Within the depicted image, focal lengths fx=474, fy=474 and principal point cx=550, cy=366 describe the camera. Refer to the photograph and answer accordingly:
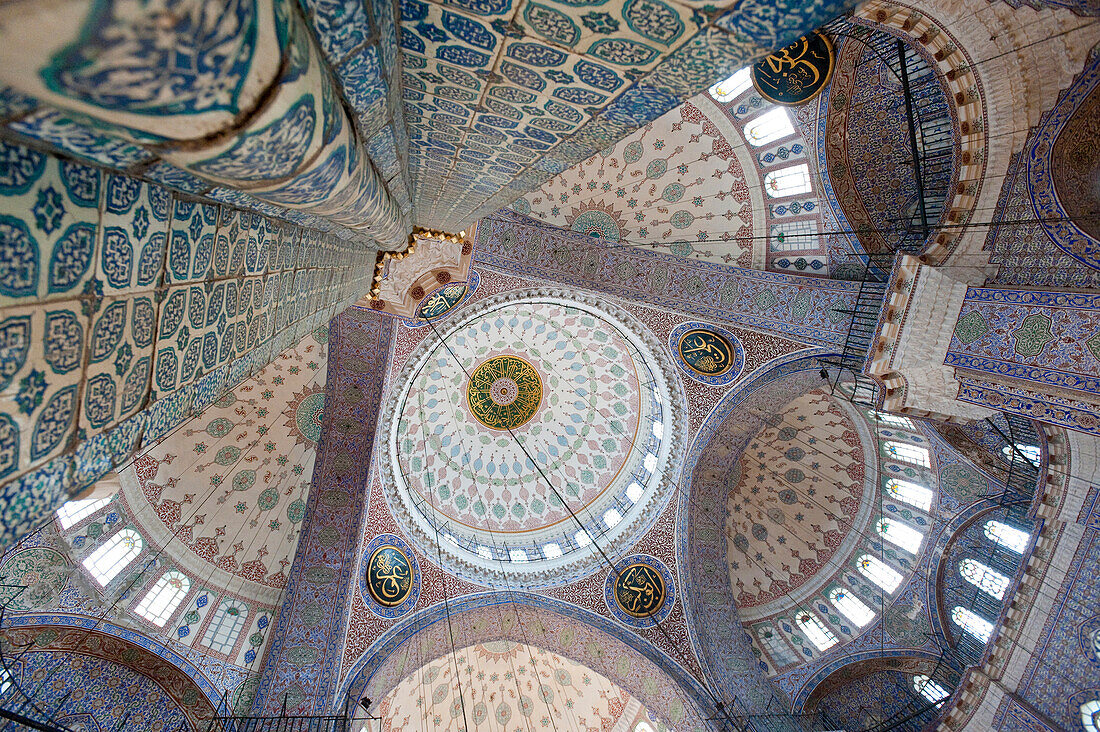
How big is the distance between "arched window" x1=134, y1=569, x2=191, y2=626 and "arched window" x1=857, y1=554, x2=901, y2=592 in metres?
12.2

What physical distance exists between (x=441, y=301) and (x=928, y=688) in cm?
1117

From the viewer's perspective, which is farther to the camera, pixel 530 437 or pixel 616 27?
pixel 530 437

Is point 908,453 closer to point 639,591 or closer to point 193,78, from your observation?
point 639,591

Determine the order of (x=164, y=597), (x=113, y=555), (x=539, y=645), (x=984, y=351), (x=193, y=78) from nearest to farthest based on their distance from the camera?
(x=193, y=78) < (x=984, y=351) < (x=113, y=555) < (x=164, y=597) < (x=539, y=645)

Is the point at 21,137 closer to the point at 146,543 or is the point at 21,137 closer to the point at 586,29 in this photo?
the point at 586,29

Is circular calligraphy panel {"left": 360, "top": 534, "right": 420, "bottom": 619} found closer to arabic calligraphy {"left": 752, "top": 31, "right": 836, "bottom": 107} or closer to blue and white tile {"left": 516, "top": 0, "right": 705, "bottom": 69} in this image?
blue and white tile {"left": 516, "top": 0, "right": 705, "bottom": 69}

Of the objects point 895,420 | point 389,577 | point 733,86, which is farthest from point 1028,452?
point 389,577

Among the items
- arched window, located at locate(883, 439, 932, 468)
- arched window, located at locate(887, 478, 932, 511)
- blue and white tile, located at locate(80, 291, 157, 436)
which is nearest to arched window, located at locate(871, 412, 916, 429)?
arched window, located at locate(883, 439, 932, 468)

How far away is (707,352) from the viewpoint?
26.7 feet

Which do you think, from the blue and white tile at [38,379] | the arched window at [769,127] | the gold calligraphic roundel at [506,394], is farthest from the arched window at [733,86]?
the blue and white tile at [38,379]

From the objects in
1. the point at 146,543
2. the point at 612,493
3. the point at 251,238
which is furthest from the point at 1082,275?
the point at 146,543

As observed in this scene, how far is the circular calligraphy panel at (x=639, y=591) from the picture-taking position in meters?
8.28

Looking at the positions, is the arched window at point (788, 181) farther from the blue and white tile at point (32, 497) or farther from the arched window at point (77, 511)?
the arched window at point (77, 511)

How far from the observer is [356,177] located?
2.13 meters
